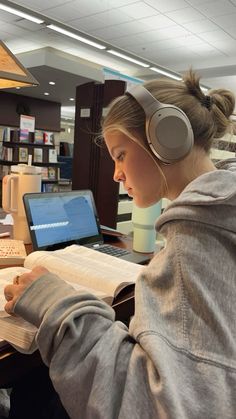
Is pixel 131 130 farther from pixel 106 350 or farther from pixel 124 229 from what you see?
pixel 124 229

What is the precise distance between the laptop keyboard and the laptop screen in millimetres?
60

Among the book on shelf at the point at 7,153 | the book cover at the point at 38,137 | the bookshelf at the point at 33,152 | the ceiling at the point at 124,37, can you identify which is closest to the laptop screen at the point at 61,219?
the ceiling at the point at 124,37

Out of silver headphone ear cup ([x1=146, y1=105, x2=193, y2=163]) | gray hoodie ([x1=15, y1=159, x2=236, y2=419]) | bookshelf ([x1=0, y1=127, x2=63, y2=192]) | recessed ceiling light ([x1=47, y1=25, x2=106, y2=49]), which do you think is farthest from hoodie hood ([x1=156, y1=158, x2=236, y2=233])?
bookshelf ([x1=0, y1=127, x2=63, y2=192])

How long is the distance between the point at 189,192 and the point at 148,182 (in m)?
0.19

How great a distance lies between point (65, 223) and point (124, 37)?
Answer: 500 centimetres

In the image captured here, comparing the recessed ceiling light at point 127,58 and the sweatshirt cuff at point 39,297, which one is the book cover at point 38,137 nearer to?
the recessed ceiling light at point 127,58

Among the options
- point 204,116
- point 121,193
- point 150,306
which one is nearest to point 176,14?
point 121,193

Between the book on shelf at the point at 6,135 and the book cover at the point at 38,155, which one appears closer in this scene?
the book on shelf at the point at 6,135

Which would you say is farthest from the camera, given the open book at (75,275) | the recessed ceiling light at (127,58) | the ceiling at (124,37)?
the recessed ceiling light at (127,58)

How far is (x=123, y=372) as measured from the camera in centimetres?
51

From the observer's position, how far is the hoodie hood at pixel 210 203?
0.51 m

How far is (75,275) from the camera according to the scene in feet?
Answer: 2.69

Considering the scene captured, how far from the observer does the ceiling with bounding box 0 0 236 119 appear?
439 centimetres

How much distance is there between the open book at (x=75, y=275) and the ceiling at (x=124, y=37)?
398cm
